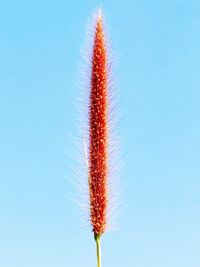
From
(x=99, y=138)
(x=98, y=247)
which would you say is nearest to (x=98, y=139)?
(x=99, y=138)

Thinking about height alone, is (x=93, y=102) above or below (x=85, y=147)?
above

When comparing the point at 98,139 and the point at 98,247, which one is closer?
the point at 98,247

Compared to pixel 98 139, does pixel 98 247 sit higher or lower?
lower

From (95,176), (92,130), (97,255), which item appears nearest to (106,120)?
(92,130)

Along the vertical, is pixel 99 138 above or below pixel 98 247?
above

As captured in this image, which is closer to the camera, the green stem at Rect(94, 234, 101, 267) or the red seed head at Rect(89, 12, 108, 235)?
the green stem at Rect(94, 234, 101, 267)

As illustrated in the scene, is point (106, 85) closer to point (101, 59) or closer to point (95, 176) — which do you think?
point (101, 59)

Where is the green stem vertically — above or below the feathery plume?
below

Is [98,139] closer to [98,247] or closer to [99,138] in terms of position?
[99,138]
